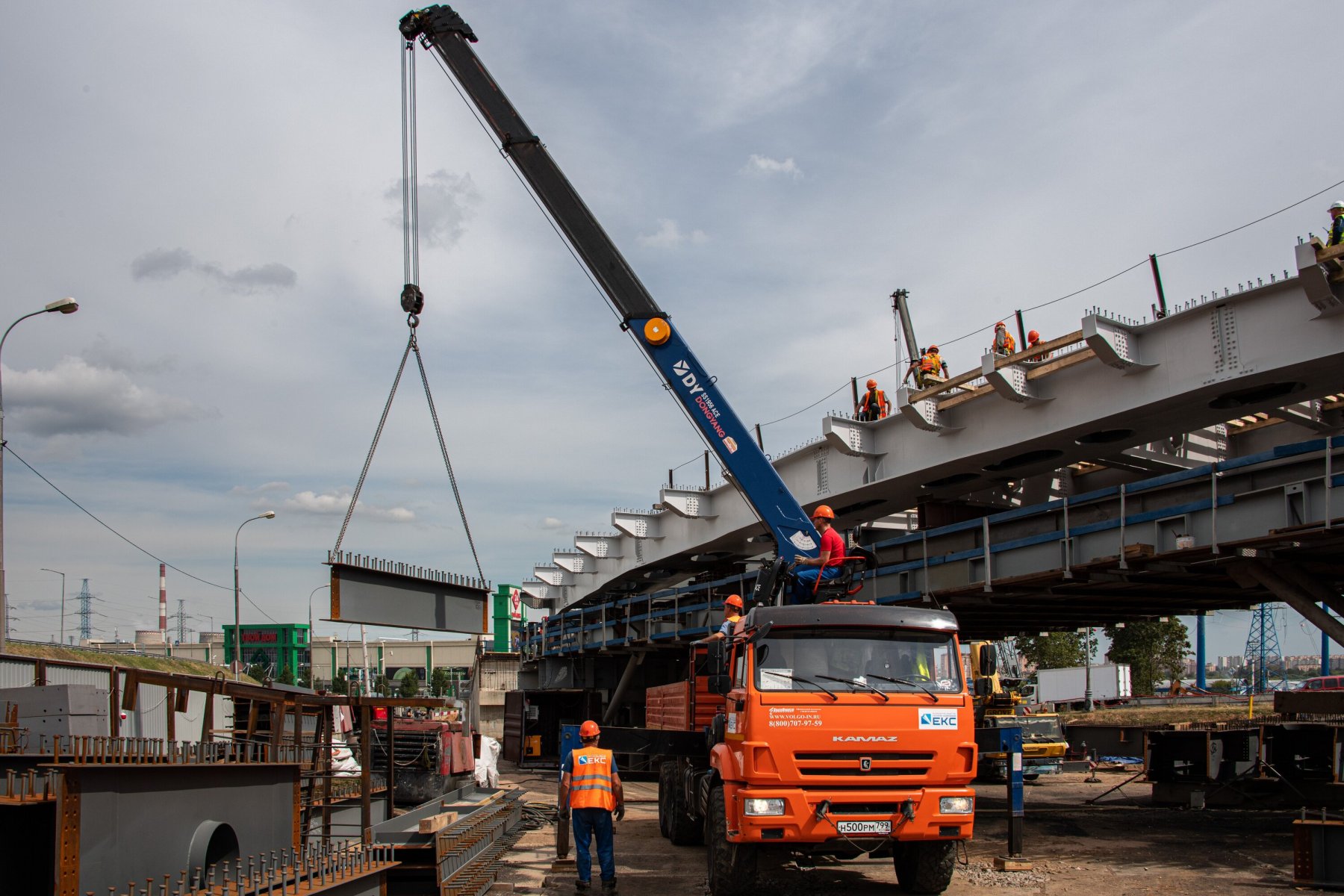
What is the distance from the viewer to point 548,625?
1379 inches

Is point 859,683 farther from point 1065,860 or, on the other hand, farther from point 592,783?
point 1065,860

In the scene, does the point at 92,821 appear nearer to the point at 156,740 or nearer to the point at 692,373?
the point at 156,740

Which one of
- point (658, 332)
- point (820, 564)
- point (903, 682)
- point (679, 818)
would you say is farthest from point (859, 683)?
point (658, 332)

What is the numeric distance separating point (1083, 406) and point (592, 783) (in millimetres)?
10329

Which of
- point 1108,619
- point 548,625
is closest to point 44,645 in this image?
point 548,625

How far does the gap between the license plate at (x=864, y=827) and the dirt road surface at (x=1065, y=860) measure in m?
1.32

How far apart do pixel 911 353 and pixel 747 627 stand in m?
13.4

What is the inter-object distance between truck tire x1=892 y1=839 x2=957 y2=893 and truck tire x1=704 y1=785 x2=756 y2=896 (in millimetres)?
1426

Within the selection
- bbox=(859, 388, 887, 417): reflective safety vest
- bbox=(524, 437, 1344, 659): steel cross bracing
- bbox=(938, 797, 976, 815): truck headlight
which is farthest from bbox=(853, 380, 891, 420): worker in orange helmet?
bbox=(938, 797, 976, 815): truck headlight

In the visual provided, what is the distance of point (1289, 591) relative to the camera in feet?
44.7

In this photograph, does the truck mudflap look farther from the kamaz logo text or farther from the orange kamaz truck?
the kamaz logo text

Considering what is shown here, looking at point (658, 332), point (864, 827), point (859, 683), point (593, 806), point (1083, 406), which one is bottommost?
point (593, 806)

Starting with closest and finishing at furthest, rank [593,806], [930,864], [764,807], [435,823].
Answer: [764,807] < [930,864] < [593,806] < [435,823]

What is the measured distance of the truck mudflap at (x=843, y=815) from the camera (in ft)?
28.7
